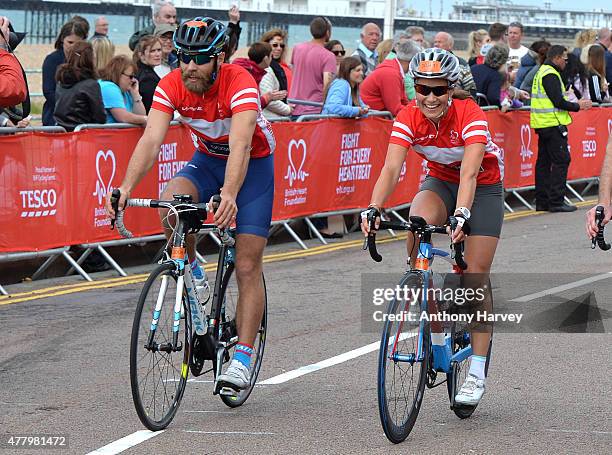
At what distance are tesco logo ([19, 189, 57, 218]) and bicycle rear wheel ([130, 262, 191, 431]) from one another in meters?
4.79

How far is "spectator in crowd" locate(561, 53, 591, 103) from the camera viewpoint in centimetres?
1848

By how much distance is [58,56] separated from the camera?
14.7 m

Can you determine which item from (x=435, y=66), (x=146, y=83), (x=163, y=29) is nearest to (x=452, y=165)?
(x=435, y=66)

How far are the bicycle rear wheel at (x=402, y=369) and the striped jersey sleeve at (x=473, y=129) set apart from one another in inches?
34.3

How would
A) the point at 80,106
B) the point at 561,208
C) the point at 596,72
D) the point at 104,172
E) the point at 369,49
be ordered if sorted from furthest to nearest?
the point at 596,72, the point at 369,49, the point at 561,208, the point at 80,106, the point at 104,172

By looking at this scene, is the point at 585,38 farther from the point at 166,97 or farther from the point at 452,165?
the point at 166,97

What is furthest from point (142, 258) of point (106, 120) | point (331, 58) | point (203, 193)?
point (203, 193)

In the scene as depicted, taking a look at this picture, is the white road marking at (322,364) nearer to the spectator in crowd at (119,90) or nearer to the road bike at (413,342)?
the road bike at (413,342)

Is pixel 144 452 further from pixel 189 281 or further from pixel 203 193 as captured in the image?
pixel 203 193

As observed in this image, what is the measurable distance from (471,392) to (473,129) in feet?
4.76

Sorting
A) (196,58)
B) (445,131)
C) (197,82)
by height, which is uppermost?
(196,58)

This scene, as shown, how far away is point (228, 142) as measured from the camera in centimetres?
727

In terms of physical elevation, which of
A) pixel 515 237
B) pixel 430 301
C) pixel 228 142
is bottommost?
pixel 515 237

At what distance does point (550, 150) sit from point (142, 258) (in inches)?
287
